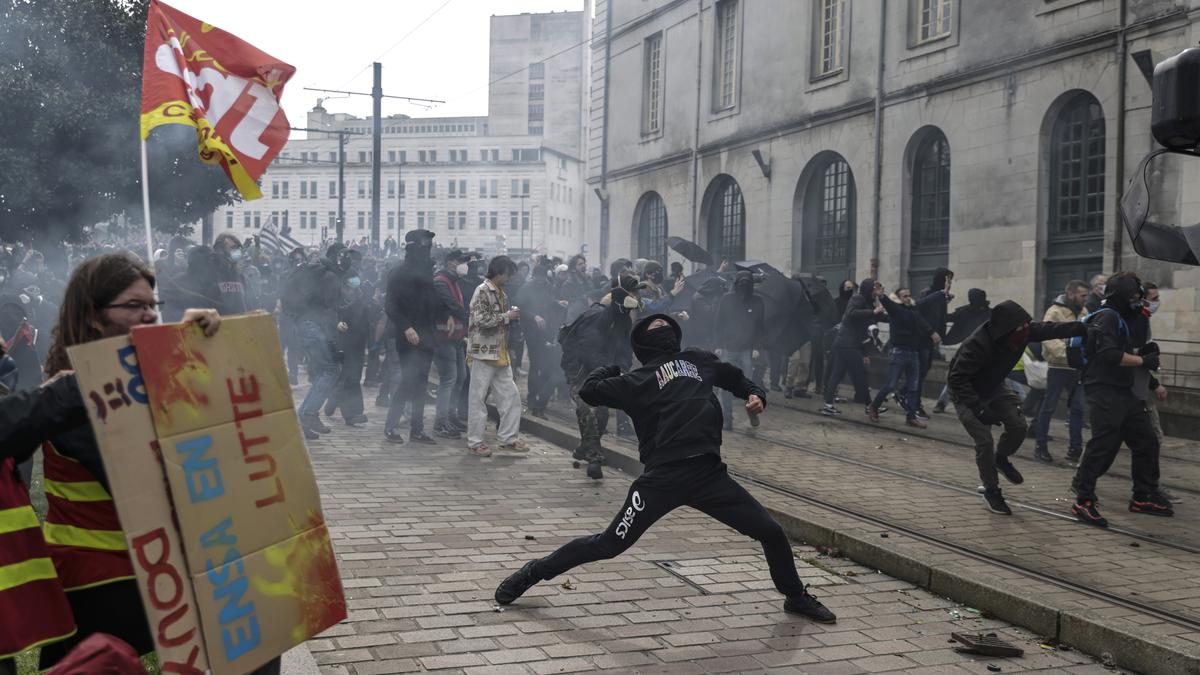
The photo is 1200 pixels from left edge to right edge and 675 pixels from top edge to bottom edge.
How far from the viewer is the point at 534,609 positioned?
571 cm

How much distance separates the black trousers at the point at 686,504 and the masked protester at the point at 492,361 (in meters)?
5.17

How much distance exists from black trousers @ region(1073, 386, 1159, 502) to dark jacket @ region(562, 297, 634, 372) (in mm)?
3890

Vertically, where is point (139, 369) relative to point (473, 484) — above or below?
above

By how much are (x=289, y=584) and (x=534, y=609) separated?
2.68 meters

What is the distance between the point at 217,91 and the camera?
21.3 feet

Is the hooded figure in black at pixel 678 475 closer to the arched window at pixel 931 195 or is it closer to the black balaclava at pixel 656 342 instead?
the black balaclava at pixel 656 342

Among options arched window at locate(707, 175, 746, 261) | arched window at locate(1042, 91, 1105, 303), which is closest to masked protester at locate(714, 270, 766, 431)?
arched window at locate(1042, 91, 1105, 303)

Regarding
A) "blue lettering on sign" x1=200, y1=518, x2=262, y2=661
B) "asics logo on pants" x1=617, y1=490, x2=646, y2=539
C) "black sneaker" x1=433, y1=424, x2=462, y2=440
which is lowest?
"black sneaker" x1=433, y1=424, x2=462, y2=440

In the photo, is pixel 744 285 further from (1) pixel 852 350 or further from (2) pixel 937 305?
(2) pixel 937 305

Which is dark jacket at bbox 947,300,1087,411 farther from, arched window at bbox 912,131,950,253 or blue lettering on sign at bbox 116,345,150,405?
arched window at bbox 912,131,950,253

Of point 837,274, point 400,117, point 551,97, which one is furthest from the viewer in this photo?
point 400,117

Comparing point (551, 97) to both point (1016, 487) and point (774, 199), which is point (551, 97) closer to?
point (774, 199)

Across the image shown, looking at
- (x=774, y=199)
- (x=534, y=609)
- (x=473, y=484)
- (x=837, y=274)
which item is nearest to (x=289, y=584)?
(x=534, y=609)

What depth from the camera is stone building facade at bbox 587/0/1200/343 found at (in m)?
17.2
